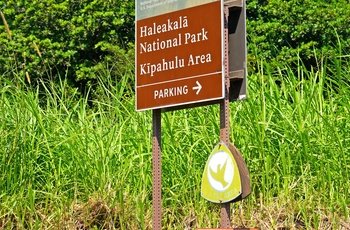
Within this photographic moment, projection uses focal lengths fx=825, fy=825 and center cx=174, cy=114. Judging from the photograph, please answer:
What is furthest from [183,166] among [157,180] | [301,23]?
[301,23]

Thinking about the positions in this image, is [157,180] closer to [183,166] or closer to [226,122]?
[226,122]

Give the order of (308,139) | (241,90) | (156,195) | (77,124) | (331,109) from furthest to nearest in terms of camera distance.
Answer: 1. (77,124)
2. (331,109)
3. (308,139)
4. (156,195)
5. (241,90)

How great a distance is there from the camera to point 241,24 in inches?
224

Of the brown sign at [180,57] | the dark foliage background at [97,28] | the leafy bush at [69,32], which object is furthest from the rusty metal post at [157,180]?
the dark foliage background at [97,28]

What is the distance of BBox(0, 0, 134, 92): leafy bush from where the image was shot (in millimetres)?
19156

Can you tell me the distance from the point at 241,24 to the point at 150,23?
0.81m

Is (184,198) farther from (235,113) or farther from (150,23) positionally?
(150,23)

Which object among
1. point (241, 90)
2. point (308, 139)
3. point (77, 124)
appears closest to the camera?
point (241, 90)

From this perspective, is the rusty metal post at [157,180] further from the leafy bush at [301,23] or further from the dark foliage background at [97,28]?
the leafy bush at [301,23]

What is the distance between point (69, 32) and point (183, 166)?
42.8 feet

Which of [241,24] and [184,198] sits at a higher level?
[241,24]

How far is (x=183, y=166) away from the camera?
7035 mm

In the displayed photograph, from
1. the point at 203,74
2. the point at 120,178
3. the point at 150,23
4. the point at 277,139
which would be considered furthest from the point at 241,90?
the point at 120,178

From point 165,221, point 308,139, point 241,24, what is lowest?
point 165,221
